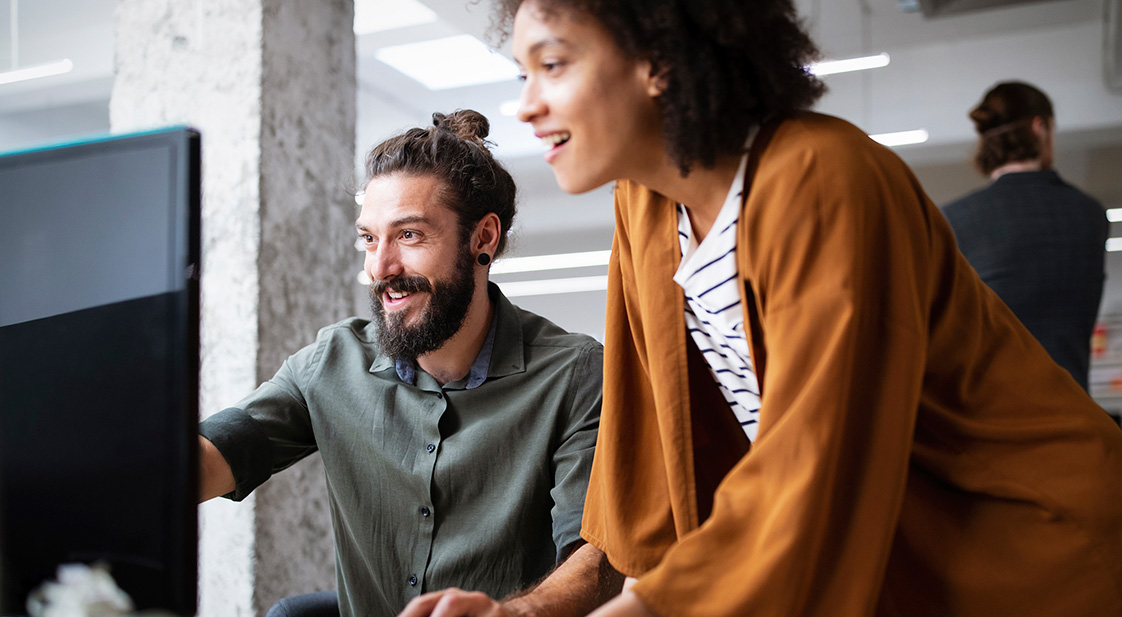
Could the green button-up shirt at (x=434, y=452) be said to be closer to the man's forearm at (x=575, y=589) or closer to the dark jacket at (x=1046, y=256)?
the man's forearm at (x=575, y=589)

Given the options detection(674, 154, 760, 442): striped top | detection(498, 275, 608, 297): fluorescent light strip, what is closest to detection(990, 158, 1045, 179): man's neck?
detection(674, 154, 760, 442): striped top

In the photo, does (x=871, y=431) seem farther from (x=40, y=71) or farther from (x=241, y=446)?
(x=40, y=71)

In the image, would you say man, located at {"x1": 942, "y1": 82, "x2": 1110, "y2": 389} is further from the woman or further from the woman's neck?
the woman's neck

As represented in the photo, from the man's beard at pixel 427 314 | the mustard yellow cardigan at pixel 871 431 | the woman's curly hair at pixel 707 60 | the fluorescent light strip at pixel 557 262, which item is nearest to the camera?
the mustard yellow cardigan at pixel 871 431

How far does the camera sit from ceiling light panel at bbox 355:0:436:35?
586cm

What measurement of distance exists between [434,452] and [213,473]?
30 cm

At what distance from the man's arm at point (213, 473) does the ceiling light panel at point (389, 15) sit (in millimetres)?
5009

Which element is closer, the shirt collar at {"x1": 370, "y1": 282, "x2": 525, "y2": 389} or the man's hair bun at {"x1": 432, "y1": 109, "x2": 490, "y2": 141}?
the shirt collar at {"x1": 370, "y1": 282, "x2": 525, "y2": 389}

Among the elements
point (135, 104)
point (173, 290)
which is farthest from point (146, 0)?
point (173, 290)

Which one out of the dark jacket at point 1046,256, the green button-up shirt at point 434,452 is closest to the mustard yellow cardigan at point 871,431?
the green button-up shirt at point 434,452

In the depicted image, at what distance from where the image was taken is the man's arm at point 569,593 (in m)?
0.84

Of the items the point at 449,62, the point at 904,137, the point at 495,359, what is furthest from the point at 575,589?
the point at 904,137

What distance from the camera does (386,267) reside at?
1387 millimetres

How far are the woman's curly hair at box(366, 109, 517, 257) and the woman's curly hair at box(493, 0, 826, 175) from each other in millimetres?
622
